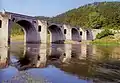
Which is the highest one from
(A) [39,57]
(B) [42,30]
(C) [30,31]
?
(B) [42,30]

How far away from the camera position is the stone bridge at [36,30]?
192ft

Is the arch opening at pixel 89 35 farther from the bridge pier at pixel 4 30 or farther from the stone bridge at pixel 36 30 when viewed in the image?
the bridge pier at pixel 4 30

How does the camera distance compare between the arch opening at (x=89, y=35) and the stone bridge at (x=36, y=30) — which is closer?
the stone bridge at (x=36, y=30)

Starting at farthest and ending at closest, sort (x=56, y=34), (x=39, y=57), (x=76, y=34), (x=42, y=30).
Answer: (x=76, y=34) → (x=56, y=34) → (x=42, y=30) → (x=39, y=57)

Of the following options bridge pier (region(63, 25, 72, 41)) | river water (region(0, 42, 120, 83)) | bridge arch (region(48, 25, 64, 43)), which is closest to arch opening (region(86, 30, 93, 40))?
bridge pier (region(63, 25, 72, 41))

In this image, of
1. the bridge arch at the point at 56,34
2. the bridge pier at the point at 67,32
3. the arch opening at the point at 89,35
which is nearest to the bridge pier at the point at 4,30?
the bridge arch at the point at 56,34

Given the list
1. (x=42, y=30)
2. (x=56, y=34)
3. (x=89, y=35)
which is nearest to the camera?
(x=42, y=30)

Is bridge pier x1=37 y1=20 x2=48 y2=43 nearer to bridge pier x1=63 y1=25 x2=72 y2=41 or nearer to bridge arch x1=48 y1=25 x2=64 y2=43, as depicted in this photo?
bridge arch x1=48 y1=25 x2=64 y2=43

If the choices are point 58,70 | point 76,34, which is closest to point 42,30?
point 76,34

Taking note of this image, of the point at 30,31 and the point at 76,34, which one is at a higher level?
the point at 76,34

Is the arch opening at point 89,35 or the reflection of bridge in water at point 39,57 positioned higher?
the arch opening at point 89,35

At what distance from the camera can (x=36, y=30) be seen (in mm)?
79000

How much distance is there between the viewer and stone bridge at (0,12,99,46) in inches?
2303

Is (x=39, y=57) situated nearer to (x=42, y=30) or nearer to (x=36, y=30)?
(x=36, y=30)
